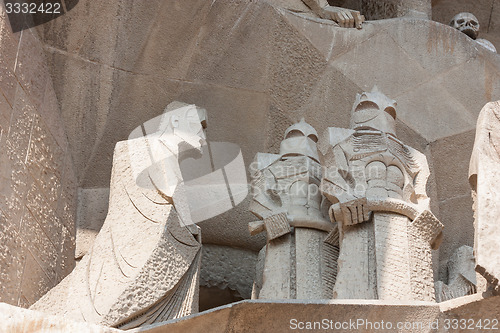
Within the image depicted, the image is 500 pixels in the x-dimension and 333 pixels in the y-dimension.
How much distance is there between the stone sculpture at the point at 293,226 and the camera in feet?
15.2

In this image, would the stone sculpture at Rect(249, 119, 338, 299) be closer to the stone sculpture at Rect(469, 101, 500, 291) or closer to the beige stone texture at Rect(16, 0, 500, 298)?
the beige stone texture at Rect(16, 0, 500, 298)

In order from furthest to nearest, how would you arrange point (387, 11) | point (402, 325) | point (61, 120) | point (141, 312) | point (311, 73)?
point (387, 11)
point (311, 73)
point (61, 120)
point (141, 312)
point (402, 325)

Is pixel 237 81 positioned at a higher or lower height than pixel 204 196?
higher

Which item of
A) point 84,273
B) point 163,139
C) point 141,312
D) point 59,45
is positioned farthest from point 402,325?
point 59,45

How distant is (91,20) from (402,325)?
270 centimetres

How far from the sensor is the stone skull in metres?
6.85

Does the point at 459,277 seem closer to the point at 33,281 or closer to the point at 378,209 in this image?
the point at 378,209

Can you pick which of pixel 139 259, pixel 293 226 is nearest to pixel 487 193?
pixel 293 226

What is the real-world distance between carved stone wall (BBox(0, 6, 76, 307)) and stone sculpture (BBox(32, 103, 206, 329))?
300mm

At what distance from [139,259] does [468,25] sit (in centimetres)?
323

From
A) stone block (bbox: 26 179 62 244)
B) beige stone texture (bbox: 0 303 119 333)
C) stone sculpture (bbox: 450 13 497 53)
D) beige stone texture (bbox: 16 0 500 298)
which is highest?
stone sculpture (bbox: 450 13 497 53)

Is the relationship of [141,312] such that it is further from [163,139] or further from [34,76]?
[34,76]

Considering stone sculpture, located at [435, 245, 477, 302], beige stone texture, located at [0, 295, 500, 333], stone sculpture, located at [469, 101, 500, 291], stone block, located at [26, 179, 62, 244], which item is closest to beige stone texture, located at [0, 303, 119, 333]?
beige stone texture, located at [0, 295, 500, 333]

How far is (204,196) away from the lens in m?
5.69
